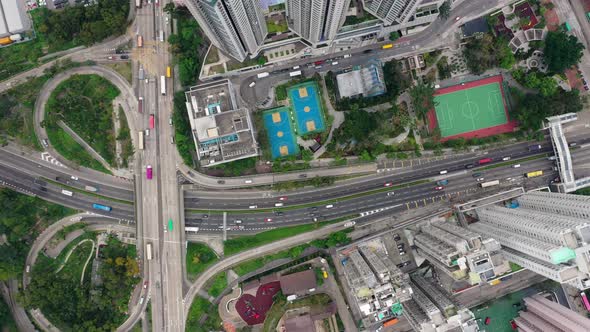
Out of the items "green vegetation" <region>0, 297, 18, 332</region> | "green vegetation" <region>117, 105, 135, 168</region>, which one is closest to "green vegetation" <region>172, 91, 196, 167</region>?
"green vegetation" <region>117, 105, 135, 168</region>

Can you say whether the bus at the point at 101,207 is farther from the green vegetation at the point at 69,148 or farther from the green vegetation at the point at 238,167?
the green vegetation at the point at 238,167

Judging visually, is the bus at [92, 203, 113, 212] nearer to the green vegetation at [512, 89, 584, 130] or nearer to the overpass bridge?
the green vegetation at [512, 89, 584, 130]

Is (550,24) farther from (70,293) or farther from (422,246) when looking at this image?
(70,293)

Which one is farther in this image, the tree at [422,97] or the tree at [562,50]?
the tree at [422,97]

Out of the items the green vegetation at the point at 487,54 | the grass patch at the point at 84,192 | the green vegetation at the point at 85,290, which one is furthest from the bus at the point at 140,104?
the green vegetation at the point at 487,54

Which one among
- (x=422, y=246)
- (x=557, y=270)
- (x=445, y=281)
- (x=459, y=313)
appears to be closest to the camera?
(x=557, y=270)

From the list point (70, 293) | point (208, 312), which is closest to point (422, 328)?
point (208, 312)
